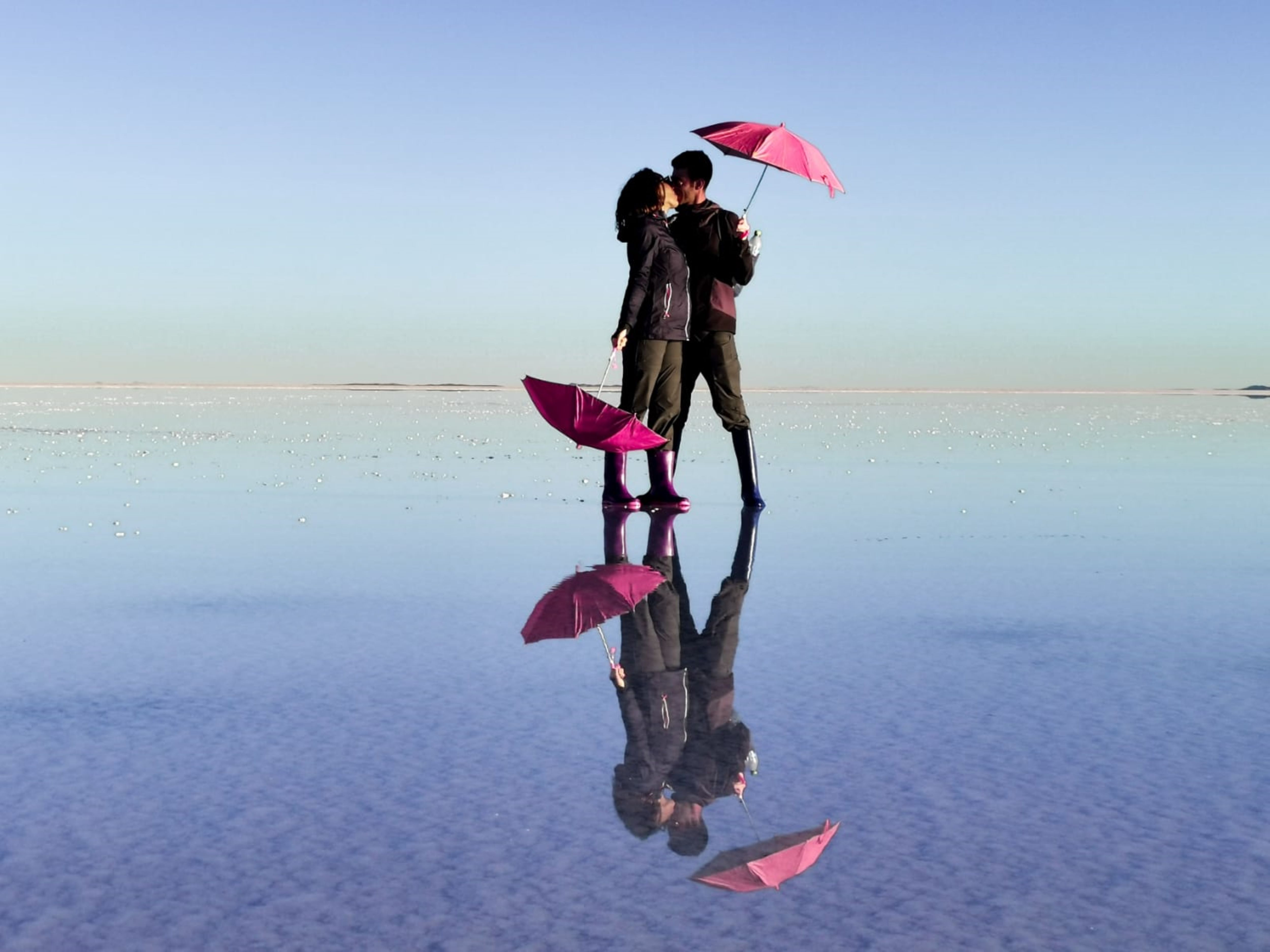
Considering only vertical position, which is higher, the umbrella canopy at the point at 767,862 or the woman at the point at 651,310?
the woman at the point at 651,310

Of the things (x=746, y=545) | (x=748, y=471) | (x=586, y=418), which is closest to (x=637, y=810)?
(x=746, y=545)

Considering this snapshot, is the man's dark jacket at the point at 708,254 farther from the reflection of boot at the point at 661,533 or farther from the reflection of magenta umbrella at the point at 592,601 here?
the reflection of magenta umbrella at the point at 592,601

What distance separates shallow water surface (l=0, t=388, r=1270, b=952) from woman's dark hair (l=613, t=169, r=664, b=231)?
82.2 inches

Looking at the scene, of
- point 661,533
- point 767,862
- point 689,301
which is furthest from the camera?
point 689,301

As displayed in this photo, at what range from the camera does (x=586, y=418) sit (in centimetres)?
925

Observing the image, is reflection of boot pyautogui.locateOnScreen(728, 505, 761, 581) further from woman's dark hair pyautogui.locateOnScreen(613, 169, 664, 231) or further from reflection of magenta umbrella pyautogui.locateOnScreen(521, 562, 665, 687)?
woman's dark hair pyautogui.locateOnScreen(613, 169, 664, 231)

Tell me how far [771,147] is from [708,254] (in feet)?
2.76

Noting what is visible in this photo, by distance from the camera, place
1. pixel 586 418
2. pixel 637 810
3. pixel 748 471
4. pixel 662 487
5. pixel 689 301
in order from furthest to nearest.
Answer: pixel 748 471, pixel 662 487, pixel 689 301, pixel 586 418, pixel 637 810

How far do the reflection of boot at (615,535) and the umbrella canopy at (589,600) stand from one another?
0.23m

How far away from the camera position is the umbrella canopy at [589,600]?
17.5 ft

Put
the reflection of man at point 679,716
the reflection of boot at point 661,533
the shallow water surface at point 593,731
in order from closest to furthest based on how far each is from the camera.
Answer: the shallow water surface at point 593,731, the reflection of man at point 679,716, the reflection of boot at point 661,533

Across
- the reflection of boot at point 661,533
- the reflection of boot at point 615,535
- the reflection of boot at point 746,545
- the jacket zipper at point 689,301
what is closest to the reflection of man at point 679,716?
the reflection of boot at point 746,545

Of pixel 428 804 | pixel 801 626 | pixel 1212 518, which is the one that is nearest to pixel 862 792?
pixel 428 804

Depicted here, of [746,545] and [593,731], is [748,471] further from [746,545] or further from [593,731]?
[593,731]
